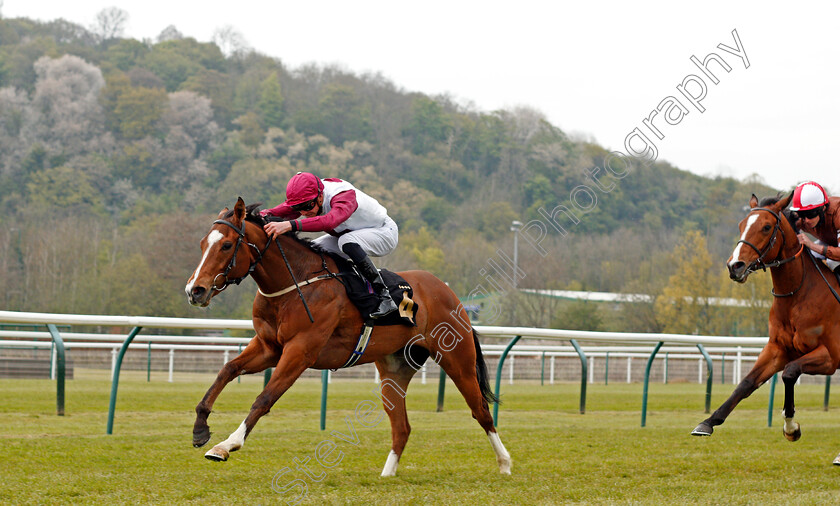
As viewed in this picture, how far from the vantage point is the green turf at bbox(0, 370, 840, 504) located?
15.2 ft

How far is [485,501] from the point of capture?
4578mm

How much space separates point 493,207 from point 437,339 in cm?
5567

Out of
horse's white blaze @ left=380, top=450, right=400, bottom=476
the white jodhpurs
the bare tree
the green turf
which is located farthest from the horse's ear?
the bare tree

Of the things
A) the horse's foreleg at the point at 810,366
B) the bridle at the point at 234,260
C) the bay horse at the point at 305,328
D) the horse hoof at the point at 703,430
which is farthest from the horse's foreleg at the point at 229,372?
the horse's foreleg at the point at 810,366

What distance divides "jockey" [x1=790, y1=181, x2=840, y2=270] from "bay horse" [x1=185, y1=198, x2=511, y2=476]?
2.49m

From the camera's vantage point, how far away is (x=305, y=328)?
4.90 m

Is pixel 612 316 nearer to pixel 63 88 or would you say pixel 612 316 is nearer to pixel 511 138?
pixel 511 138

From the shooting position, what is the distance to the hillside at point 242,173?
130 feet

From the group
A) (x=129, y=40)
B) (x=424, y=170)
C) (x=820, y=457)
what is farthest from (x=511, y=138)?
(x=820, y=457)

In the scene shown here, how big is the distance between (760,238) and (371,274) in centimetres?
254

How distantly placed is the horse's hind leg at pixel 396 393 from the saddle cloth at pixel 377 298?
36 centimetres

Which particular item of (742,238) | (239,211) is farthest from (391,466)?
(742,238)

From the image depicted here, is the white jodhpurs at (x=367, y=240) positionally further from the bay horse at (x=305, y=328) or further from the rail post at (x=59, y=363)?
the rail post at (x=59, y=363)

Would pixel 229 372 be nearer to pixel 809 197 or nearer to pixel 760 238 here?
pixel 760 238
